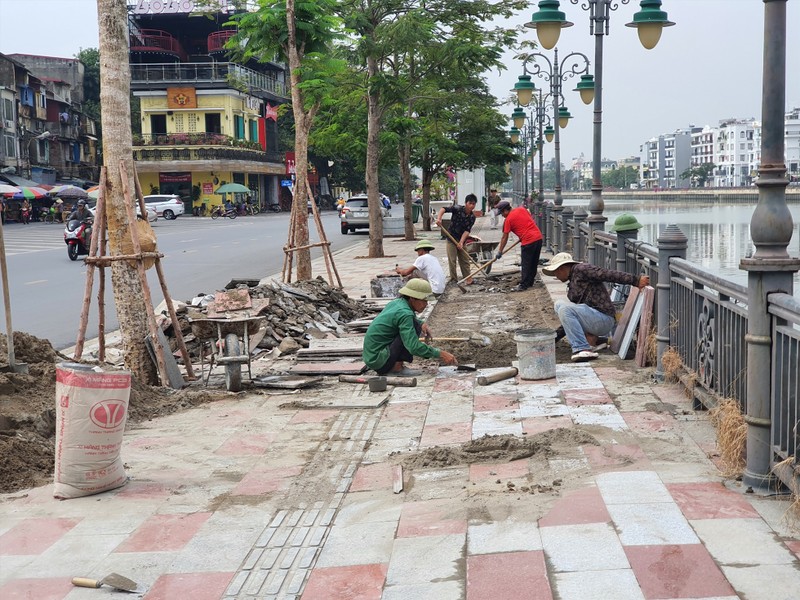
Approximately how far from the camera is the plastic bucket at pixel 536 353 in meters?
8.68

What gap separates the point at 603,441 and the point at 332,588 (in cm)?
265

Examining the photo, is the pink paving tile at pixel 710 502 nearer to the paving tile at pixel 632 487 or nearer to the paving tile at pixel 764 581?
the paving tile at pixel 632 487

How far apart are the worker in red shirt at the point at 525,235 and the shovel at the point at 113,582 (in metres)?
13.2

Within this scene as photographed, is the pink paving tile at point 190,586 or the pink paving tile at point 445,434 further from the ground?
the pink paving tile at point 445,434

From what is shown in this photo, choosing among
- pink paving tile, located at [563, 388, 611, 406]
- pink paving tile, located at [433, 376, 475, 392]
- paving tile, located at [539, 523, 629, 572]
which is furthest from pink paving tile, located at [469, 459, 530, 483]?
pink paving tile, located at [433, 376, 475, 392]

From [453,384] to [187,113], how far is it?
67.6 meters

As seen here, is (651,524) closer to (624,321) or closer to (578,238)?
(624,321)

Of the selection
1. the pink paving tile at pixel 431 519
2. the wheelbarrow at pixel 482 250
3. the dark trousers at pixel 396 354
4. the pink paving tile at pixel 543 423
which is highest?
the wheelbarrow at pixel 482 250

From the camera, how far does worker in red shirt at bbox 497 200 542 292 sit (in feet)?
57.2

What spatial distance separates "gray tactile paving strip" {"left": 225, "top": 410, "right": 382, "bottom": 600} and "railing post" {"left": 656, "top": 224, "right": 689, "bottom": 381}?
3.02m

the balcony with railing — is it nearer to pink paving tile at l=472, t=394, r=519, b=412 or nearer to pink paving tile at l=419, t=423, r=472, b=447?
pink paving tile at l=472, t=394, r=519, b=412

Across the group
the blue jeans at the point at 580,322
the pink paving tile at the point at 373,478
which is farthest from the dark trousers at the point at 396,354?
the pink paving tile at the point at 373,478

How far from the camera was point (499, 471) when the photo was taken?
6004 millimetres

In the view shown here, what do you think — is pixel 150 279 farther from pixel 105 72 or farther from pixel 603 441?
pixel 603 441
